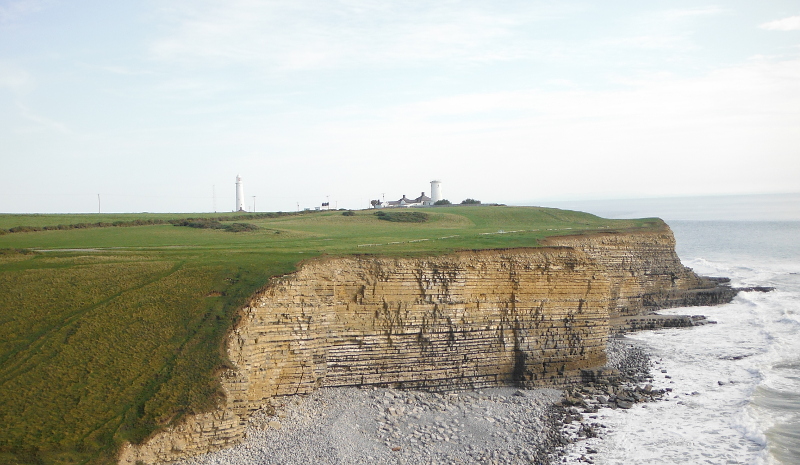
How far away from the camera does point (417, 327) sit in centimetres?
2508

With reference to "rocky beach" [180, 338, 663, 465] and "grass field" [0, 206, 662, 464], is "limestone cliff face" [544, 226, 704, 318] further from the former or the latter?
"grass field" [0, 206, 662, 464]

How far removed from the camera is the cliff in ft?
69.5

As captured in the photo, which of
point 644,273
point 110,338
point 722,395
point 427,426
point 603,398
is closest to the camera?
point 110,338

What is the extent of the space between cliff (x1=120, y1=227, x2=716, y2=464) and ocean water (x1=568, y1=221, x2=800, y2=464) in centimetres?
457

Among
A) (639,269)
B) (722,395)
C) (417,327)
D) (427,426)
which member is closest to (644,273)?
(639,269)

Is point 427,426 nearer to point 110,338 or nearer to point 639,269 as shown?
point 110,338

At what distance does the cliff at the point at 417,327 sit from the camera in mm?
21172

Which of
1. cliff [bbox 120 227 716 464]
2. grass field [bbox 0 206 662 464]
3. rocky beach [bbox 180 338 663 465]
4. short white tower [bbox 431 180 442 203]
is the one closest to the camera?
grass field [bbox 0 206 662 464]

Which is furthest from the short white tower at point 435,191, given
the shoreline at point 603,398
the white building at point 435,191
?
the shoreline at point 603,398

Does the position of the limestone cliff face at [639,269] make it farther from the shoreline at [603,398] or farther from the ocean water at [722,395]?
the shoreline at [603,398]

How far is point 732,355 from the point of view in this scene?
32.1m

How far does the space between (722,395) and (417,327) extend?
1430 cm

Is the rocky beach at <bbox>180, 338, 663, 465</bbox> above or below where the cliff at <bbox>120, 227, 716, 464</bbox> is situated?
below

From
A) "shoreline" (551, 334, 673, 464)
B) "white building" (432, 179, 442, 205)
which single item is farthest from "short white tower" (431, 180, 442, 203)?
"shoreline" (551, 334, 673, 464)
